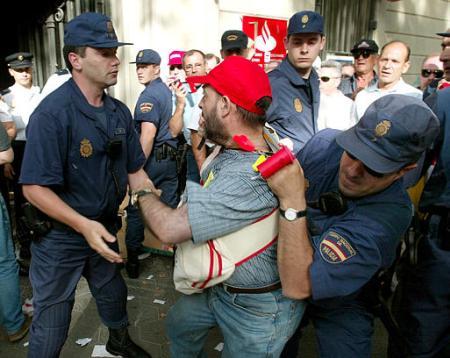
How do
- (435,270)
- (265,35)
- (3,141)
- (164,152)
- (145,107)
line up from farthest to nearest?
(265,35), (164,152), (145,107), (3,141), (435,270)

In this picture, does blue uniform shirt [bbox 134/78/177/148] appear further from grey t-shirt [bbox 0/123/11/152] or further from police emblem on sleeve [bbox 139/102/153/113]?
grey t-shirt [bbox 0/123/11/152]

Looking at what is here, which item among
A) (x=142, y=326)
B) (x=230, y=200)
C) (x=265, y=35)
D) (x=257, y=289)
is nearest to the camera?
(x=230, y=200)

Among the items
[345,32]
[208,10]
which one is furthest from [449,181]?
[345,32]

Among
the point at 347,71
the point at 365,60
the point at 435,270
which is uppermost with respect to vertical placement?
the point at 365,60

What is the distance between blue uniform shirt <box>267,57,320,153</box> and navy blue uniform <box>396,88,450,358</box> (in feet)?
3.35

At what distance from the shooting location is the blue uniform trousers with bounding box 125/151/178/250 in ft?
13.0

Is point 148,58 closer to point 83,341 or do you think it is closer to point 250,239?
point 83,341

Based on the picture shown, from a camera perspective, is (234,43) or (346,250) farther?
(234,43)

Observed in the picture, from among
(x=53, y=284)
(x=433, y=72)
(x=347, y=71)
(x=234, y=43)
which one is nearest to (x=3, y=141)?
(x=53, y=284)

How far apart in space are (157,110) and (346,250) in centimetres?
291

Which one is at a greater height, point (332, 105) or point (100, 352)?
point (332, 105)

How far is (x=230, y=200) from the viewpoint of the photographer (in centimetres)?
148

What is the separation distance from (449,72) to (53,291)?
2.87 metres

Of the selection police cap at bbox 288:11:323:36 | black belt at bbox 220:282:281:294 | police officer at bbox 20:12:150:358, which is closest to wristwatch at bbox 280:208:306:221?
black belt at bbox 220:282:281:294
